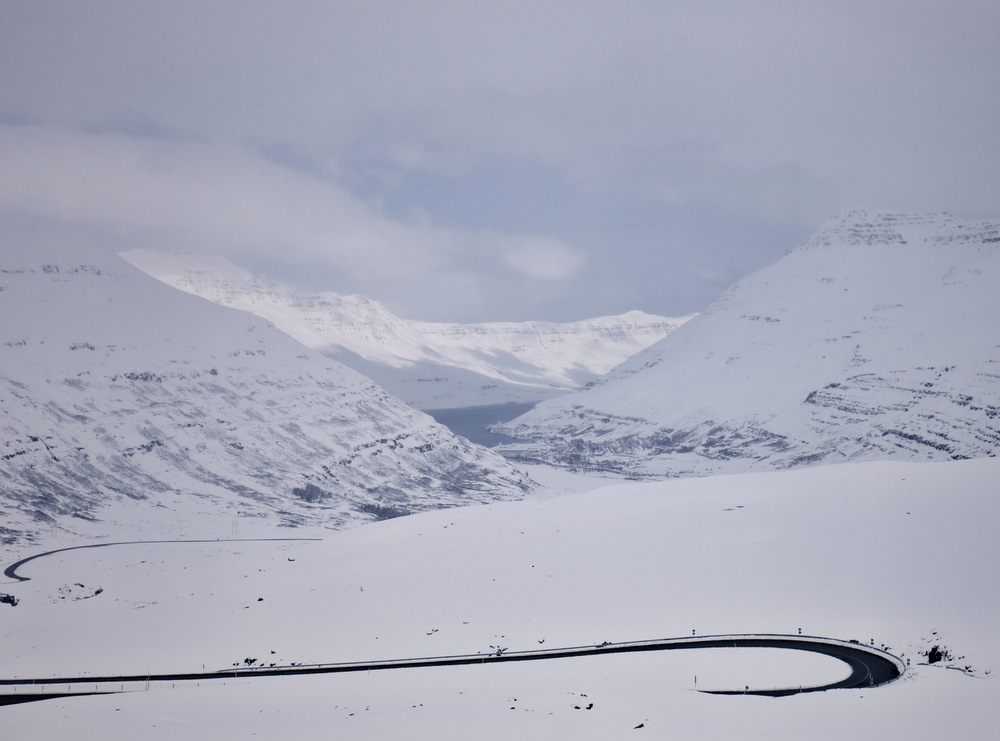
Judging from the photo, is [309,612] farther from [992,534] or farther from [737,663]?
[992,534]

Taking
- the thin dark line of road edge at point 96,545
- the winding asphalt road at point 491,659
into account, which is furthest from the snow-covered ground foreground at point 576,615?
the thin dark line of road edge at point 96,545

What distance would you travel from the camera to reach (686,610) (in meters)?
45.9

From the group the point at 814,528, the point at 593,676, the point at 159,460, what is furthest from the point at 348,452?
the point at 593,676

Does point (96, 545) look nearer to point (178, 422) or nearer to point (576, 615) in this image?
point (178, 422)

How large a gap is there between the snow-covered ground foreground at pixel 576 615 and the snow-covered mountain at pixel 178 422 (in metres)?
54.0

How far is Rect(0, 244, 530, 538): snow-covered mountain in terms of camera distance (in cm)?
12900

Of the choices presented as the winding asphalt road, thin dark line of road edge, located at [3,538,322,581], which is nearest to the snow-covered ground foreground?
the winding asphalt road

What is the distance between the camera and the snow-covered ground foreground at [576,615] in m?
28.1

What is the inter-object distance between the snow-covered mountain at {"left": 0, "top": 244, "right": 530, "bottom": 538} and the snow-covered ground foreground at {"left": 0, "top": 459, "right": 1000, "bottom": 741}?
177ft

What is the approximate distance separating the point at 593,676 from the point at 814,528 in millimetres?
26555

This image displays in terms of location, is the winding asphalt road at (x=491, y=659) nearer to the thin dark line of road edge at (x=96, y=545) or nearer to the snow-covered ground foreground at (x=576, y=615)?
the snow-covered ground foreground at (x=576, y=615)

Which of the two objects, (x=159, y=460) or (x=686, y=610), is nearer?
(x=686, y=610)

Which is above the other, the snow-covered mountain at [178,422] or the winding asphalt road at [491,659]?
the snow-covered mountain at [178,422]

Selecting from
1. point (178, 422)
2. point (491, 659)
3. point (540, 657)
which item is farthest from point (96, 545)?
point (540, 657)
